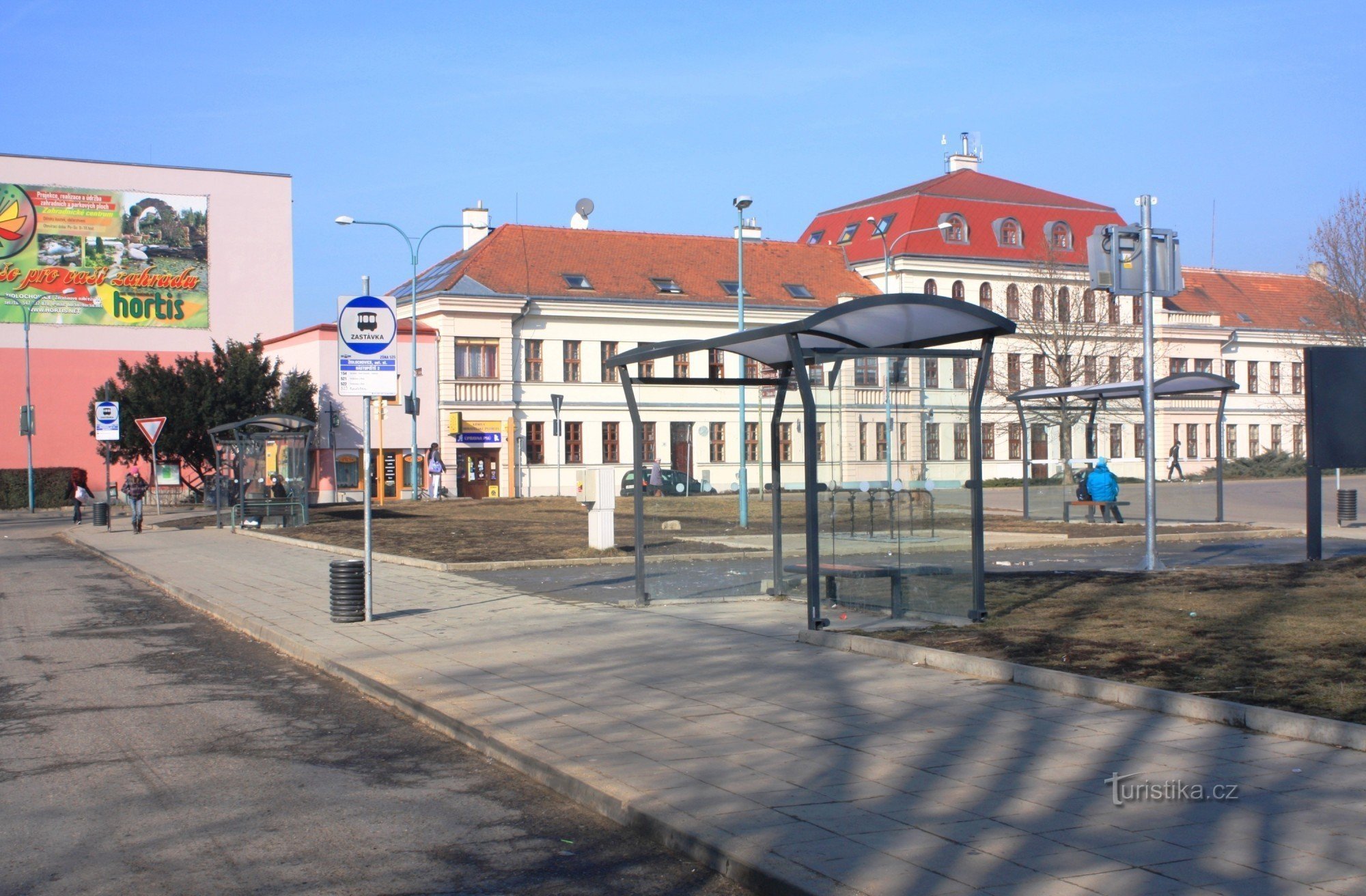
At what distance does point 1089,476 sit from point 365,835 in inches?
941

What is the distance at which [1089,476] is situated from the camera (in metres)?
27.4

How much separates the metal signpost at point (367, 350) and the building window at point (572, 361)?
47365 mm

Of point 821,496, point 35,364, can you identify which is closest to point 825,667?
point 821,496

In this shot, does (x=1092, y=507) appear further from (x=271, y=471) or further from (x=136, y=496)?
(x=136, y=496)

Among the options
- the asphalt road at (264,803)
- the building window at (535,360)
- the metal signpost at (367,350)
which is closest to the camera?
the asphalt road at (264,803)

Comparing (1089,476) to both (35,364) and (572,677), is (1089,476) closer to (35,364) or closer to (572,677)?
(572,677)

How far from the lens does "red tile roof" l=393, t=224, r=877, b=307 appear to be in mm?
60312

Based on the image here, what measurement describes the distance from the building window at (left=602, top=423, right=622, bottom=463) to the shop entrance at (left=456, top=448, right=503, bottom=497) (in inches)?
221

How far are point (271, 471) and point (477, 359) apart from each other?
83.0 feet

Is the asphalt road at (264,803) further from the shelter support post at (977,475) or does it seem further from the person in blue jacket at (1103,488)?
the person in blue jacket at (1103,488)

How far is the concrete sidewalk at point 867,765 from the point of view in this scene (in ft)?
16.2

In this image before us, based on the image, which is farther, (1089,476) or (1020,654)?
(1089,476)

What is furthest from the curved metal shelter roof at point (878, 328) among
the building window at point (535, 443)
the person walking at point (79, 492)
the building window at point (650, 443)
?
the building window at point (650, 443)

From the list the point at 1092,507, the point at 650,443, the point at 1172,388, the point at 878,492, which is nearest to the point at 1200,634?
the point at 878,492
